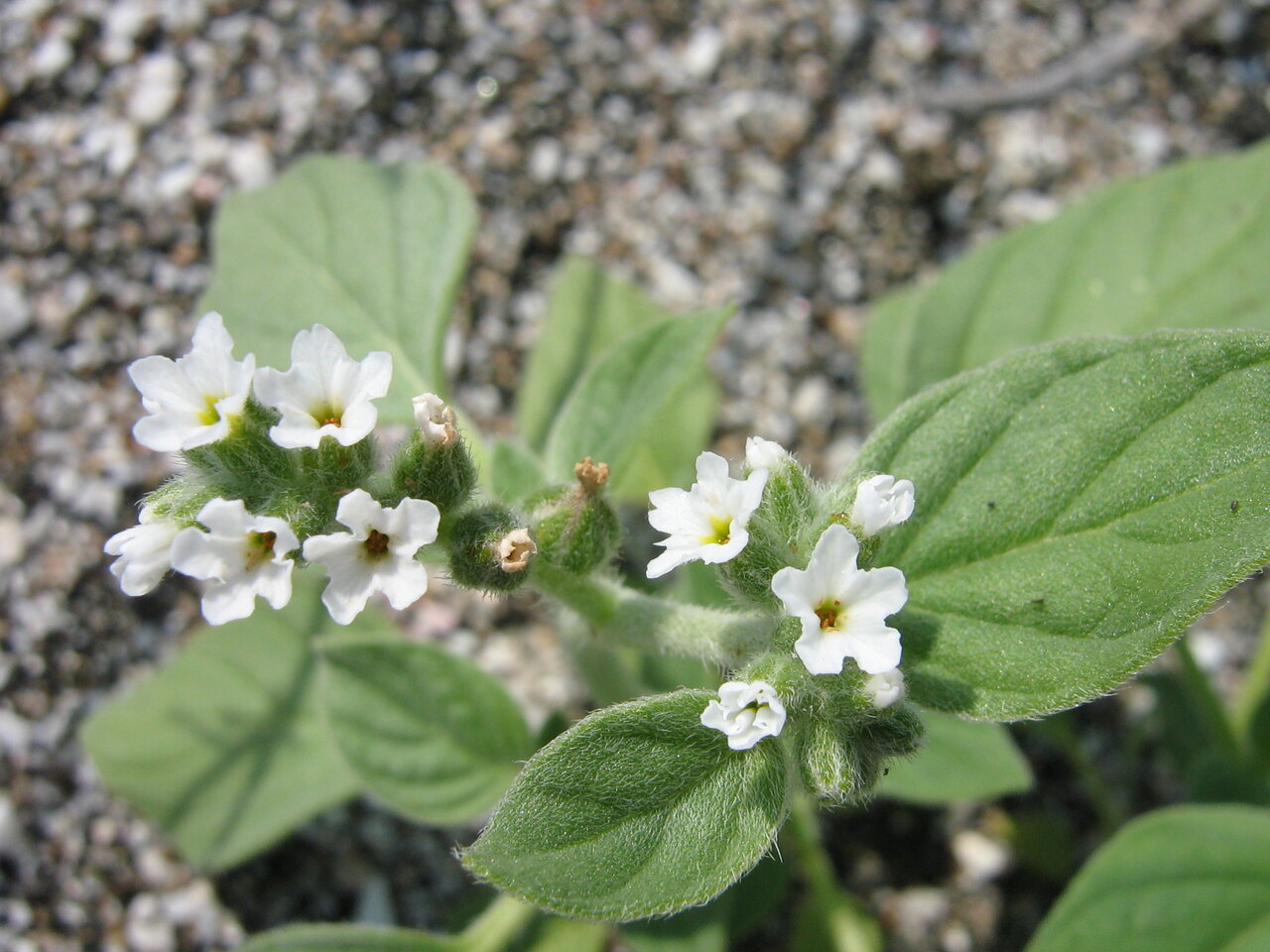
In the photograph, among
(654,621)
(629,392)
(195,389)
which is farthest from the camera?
(629,392)

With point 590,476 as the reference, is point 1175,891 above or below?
below

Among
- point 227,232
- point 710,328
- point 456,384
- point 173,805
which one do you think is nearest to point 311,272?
A: point 227,232

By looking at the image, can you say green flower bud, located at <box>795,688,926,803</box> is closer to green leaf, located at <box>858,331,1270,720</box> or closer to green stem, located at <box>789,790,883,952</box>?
green leaf, located at <box>858,331,1270,720</box>

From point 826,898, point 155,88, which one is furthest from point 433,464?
point 155,88

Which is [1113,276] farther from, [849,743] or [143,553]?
[143,553]

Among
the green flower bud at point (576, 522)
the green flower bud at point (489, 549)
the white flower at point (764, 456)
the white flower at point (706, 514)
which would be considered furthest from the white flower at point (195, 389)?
the white flower at point (764, 456)

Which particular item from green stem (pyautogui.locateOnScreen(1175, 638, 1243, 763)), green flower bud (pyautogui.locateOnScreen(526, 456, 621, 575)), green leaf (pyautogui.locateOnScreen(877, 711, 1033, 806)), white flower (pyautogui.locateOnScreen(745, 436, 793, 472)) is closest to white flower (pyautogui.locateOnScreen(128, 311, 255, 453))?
green flower bud (pyautogui.locateOnScreen(526, 456, 621, 575))

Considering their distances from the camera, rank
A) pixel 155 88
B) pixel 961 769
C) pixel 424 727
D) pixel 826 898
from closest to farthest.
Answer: pixel 424 727, pixel 961 769, pixel 826 898, pixel 155 88

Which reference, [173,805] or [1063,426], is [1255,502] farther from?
[173,805]
